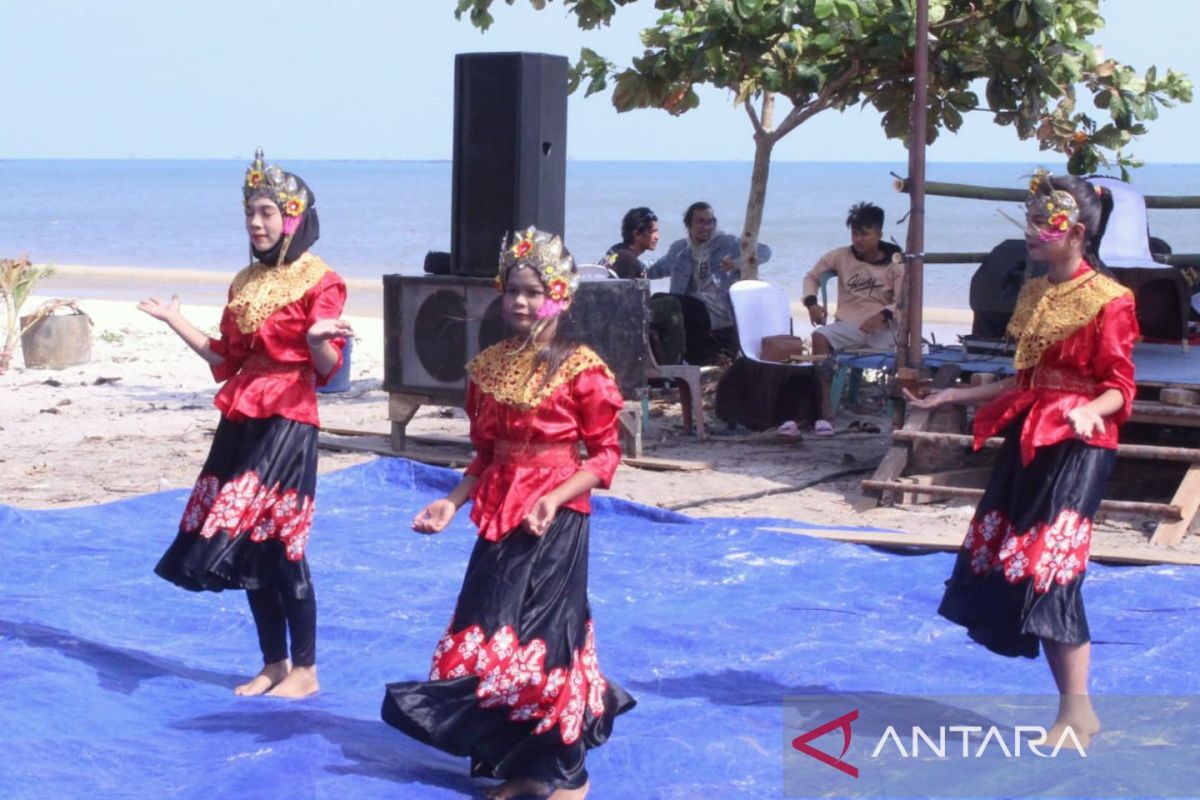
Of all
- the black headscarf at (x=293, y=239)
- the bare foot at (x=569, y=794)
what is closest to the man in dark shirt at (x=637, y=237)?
the black headscarf at (x=293, y=239)

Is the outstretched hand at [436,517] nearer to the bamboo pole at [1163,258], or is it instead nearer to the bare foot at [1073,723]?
the bare foot at [1073,723]

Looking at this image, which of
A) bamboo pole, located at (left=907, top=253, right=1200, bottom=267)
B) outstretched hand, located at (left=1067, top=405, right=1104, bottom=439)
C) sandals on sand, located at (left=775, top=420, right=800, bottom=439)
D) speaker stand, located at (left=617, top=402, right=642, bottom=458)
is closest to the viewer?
outstretched hand, located at (left=1067, top=405, right=1104, bottom=439)

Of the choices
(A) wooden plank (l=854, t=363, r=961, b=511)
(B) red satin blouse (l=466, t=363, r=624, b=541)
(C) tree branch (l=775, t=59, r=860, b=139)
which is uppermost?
(C) tree branch (l=775, t=59, r=860, b=139)

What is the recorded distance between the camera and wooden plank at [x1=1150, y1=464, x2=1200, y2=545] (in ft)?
21.4

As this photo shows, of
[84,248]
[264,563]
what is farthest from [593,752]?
[84,248]

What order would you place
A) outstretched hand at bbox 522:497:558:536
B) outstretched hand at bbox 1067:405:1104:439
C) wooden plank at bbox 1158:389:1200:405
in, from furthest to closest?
1. wooden plank at bbox 1158:389:1200:405
2. outstretched hand at bbox 1067:405:1104:439
3. outstretched hand at bbox 522:497:558:536

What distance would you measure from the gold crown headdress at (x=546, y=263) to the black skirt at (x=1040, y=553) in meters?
1.29

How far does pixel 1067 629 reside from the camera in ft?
13.1

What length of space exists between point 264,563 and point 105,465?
4370 millimetres

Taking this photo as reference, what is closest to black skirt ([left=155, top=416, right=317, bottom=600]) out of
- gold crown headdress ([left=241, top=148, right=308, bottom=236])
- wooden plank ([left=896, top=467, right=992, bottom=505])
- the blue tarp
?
the blue tarp

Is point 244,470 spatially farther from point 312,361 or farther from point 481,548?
point 481,548

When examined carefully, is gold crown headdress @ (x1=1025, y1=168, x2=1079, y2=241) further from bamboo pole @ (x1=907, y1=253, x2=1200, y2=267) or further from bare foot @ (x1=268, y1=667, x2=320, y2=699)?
bamboo pole @ (x1=907, y1=253, x2=1200, y2=267)

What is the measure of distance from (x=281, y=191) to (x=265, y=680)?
1364 millimetres

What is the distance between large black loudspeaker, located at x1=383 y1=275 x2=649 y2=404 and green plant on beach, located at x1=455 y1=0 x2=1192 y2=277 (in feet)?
6.28
